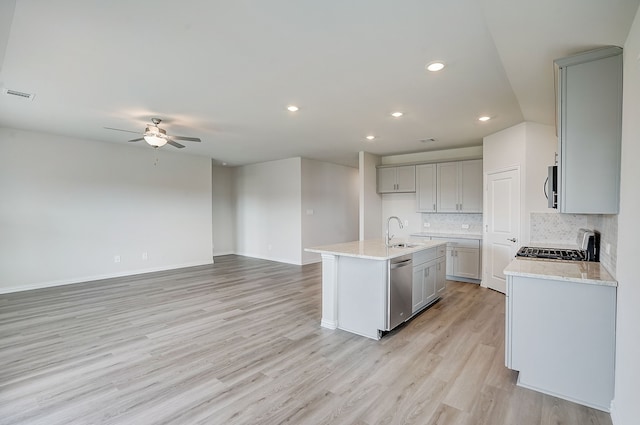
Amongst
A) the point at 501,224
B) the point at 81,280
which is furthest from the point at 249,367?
the point at 81,280

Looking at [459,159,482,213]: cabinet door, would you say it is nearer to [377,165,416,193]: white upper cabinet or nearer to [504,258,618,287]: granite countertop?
[377,165,416,193]: white upper cabinet

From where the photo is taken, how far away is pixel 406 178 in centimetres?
A: 664

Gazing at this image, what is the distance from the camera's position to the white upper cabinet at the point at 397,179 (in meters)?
6.57

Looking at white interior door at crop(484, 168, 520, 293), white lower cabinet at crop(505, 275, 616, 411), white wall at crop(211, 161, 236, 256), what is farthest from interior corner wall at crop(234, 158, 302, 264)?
white lower cabinet at crop(505, 275, 616, 411)

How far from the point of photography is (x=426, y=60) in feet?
8.70

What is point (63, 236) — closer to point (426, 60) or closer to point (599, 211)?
point (426, 60)

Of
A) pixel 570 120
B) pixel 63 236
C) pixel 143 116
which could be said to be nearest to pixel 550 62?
pixel 570 120

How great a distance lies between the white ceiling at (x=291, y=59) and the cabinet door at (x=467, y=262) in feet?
7.37

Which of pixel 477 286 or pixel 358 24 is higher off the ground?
pixel 358 24

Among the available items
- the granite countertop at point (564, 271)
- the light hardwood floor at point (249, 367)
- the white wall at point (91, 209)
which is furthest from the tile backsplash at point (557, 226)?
the white wall at point (91, 209)

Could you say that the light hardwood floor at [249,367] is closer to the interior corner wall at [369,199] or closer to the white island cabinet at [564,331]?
the white island cabinet at [564,331]

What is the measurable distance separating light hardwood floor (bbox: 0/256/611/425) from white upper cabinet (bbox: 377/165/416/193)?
2784mm

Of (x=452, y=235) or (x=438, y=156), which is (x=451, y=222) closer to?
(x=452, y=235)

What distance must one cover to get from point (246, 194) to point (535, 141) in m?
6.93
